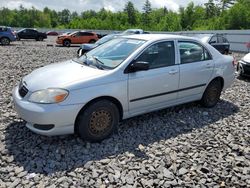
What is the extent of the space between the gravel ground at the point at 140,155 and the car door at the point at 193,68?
1.78ft

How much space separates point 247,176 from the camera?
3.49m

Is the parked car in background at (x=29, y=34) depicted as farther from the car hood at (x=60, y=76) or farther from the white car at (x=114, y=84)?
the car hood at (x=60, y=76)

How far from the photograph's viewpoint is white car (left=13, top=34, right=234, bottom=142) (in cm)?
382

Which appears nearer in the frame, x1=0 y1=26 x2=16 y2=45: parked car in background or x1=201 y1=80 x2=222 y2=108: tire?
x1=201 y1=80 x2=222 y2=108: tire

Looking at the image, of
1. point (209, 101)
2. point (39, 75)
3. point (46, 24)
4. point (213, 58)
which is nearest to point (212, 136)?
point (209, 101)

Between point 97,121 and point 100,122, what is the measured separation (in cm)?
5

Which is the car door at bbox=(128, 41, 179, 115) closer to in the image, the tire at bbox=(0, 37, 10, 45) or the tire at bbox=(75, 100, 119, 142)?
the tire at bbox=(75, 100, 119, 142)

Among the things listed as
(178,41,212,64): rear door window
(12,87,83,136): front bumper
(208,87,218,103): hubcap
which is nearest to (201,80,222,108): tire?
(208,87,218,103): hubcap

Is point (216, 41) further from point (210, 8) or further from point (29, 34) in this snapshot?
point (210, 8)

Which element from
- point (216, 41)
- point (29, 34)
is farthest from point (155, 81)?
point (29, 34)

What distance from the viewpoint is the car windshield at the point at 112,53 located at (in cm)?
449

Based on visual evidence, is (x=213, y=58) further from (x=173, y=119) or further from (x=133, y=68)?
(x=133, y=68)

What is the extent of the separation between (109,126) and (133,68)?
990mm

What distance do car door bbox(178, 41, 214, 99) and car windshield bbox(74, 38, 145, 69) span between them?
3.12 feet
